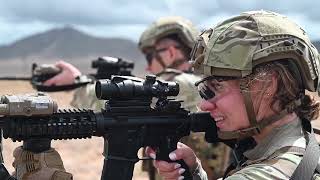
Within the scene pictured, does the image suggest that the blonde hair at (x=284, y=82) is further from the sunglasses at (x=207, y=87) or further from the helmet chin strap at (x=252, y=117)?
the sunglasses at (x=207, y=87)

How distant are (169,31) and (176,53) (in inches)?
11.3

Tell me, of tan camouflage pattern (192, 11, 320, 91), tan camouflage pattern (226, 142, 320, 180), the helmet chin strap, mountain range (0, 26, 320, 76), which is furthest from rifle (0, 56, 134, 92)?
mountain range (0, 26, 320, 76)

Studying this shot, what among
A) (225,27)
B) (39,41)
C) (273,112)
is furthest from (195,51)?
(39,41)

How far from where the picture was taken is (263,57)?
3.52 m

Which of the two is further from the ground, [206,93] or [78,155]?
[206,93]

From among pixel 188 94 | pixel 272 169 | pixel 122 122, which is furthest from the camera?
pixel 188 94

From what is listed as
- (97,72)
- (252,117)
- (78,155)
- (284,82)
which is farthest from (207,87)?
(78,155)

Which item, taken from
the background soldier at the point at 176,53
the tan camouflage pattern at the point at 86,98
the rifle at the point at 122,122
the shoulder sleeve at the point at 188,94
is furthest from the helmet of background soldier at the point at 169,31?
the rifle at the point at 122,122

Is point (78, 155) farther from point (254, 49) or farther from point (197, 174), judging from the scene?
point (254, 49)

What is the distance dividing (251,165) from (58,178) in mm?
1095

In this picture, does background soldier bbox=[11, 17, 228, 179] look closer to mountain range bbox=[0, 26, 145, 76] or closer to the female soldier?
the female soldier

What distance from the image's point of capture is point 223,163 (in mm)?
7332

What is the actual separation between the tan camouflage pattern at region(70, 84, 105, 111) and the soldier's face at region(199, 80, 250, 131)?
10.9 ft

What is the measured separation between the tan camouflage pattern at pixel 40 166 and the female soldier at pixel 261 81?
0.87 meters
